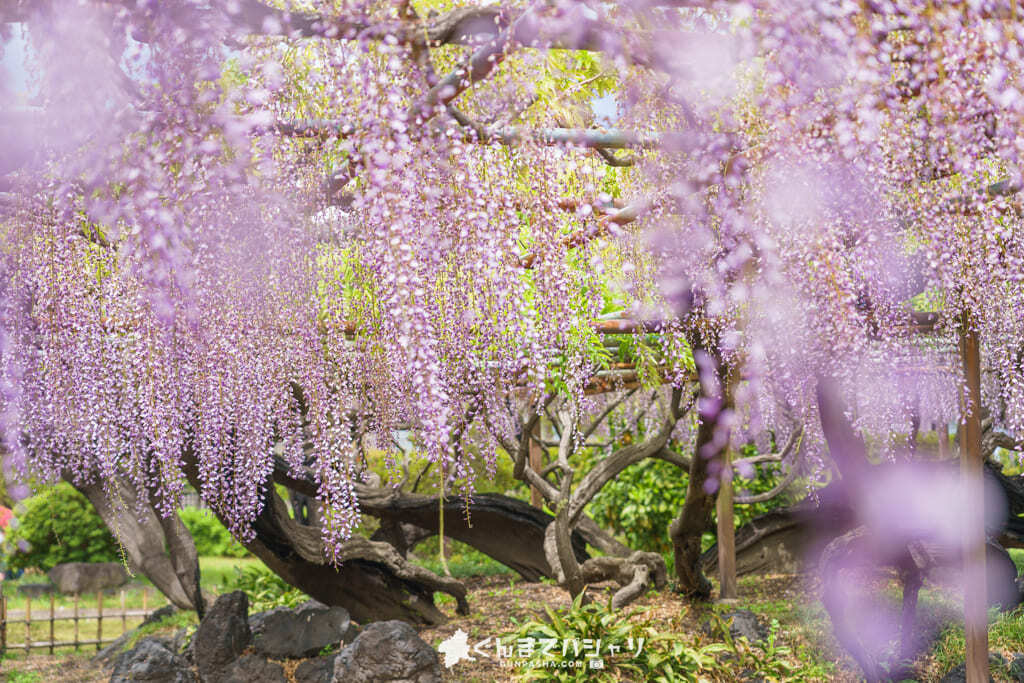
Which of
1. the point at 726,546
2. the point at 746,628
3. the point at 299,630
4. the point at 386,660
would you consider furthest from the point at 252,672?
the point at 726,546

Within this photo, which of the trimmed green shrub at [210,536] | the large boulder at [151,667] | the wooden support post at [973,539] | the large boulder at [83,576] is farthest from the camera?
the trimmed green shrub at [210,536]

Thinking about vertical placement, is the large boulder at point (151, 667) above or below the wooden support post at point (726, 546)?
below

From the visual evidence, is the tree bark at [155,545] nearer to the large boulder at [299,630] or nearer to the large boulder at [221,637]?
the large boulder at [299,630]

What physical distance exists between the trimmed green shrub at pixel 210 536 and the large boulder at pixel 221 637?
19.9ft

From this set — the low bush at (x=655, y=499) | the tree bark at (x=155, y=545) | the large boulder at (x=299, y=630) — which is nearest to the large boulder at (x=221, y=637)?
the large boulder at (x=299, y=630)

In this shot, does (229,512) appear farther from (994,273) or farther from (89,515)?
(89,515)

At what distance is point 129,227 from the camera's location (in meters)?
2.89

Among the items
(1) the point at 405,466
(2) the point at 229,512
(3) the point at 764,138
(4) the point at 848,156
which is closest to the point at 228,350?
(2) the point at 229,512

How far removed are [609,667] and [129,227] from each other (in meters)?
3.02

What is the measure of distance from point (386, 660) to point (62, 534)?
7162 millimetres

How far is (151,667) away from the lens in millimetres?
4363

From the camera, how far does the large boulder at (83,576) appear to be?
9.27 m

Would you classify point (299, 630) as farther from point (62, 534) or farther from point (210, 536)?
point (210, 536)

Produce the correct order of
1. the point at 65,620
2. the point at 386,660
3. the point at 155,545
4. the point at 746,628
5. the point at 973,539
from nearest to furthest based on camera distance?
the point at 973,539 → the point at 386,660 → the point at 746,628 → the point at 155,545 → the point at 65,620
